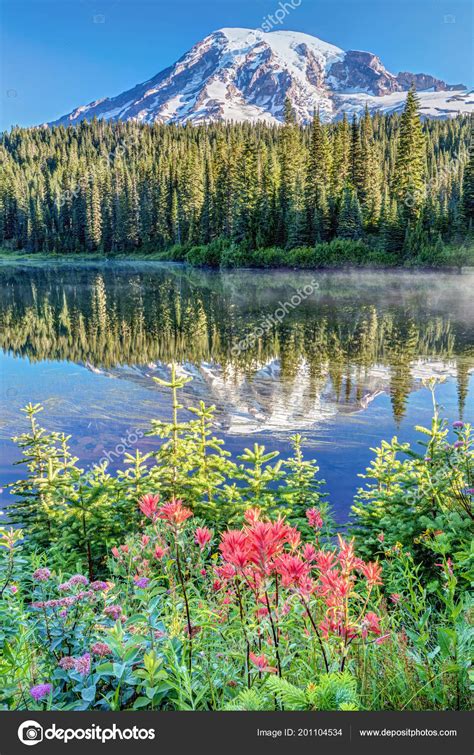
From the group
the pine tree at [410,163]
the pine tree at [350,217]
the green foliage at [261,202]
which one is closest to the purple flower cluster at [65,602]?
the green foliage at [261,202]

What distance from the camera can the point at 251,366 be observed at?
Answer: 12727 millimetres

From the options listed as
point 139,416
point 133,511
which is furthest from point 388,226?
point 133,511

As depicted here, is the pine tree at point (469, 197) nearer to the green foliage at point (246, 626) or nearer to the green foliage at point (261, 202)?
the green foliage at point (261, 202)

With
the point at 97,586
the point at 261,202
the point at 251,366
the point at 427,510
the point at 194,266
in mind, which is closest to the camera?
the point at 97,586

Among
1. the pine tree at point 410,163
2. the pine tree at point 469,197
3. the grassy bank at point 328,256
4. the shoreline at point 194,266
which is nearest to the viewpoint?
the pine tree at point 469,197

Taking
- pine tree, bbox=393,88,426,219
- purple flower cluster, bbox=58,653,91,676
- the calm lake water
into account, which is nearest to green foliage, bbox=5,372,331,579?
the calm lake water

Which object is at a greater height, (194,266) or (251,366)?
(194,266)

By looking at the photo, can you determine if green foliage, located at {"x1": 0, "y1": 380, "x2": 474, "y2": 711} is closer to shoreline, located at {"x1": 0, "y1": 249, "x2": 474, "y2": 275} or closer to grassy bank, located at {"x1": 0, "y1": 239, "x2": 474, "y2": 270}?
shoreline, located at {"x1": 0, "y1": 249, "x2": 474, "y2": 275}

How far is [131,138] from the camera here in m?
128

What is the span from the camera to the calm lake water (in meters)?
7.99

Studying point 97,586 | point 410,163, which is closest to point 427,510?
point 97,586

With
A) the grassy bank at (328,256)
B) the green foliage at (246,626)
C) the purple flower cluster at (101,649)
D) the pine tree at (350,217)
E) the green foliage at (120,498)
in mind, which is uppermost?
the pine tree at (350,217)

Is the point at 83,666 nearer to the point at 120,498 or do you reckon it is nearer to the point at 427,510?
the point at 427,510

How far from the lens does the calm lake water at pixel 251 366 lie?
26.2 feet
